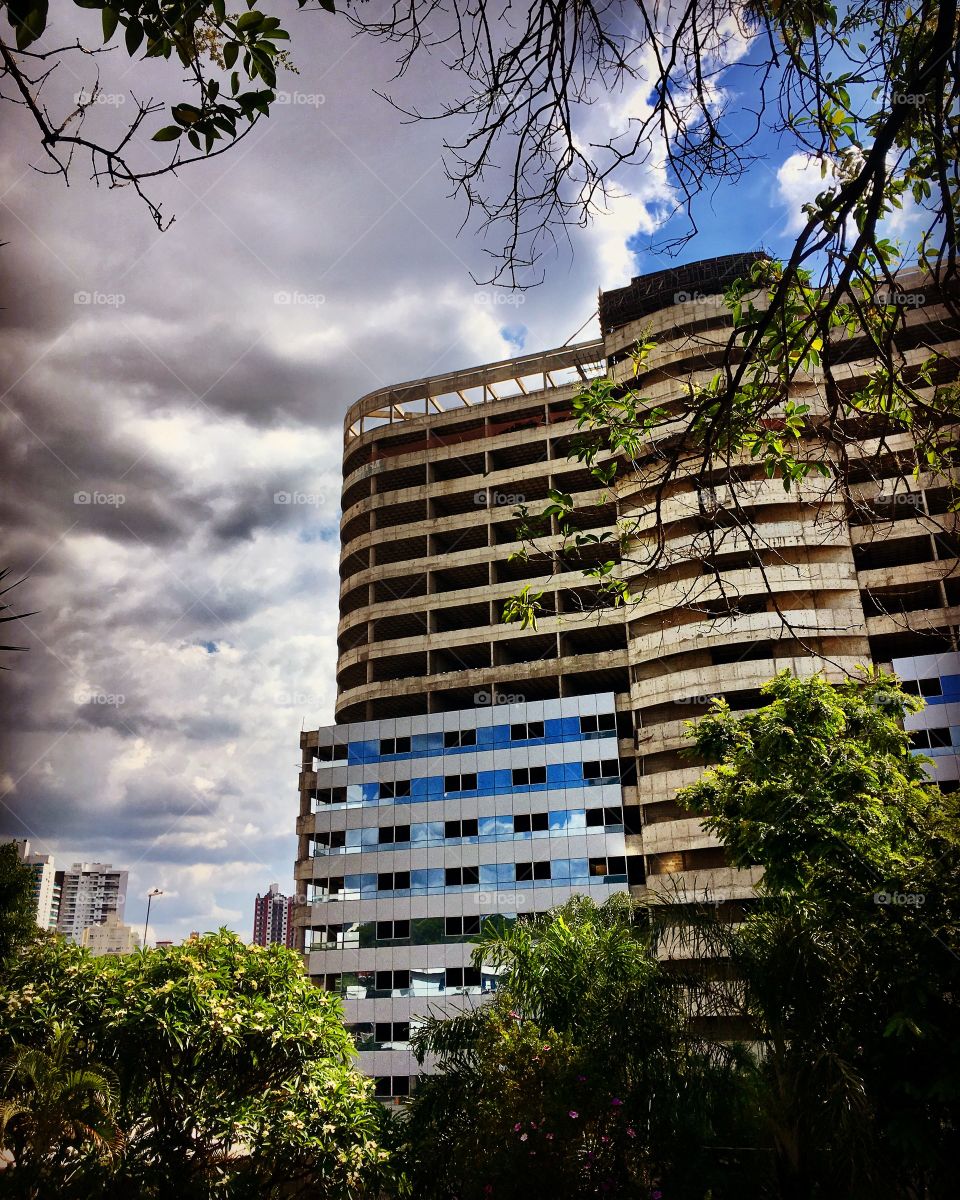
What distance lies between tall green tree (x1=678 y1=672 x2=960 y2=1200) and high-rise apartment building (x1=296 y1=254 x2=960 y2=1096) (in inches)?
790

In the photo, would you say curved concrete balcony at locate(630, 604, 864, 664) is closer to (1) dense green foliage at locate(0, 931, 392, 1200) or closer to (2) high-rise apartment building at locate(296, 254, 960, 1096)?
(2) high-rise apartment building at locate(296, 254, 960, 1096)

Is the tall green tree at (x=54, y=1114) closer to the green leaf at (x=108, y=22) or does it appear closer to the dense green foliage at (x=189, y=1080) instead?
the dense green foliage at (x=189, y=1080)

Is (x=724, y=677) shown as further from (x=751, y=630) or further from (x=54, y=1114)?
(x=54, y=1114)

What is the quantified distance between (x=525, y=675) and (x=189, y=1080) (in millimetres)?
32655

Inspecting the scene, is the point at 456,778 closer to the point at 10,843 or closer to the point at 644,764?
the point at 644,764

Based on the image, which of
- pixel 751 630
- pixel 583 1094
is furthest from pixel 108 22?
pixel 751 630

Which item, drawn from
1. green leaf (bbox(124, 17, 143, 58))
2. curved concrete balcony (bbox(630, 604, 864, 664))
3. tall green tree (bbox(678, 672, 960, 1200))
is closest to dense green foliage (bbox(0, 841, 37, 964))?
tall green tree (bbox(678, 672, 960, 1200))

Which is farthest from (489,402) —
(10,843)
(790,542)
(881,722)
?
(881,722)

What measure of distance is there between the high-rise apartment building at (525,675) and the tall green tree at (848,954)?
65.9 feet

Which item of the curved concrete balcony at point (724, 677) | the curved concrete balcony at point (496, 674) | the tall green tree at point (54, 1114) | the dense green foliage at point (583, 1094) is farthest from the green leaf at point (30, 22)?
the curved concrete balcony at point (496, 674)

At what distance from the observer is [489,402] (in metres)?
50.5

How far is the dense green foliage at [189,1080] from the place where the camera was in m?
11.1

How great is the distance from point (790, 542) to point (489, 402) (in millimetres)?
19345

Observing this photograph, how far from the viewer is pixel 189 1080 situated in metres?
12.3
